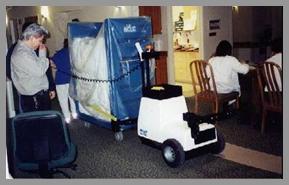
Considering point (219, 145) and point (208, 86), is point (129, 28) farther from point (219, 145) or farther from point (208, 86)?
point (219, 145)

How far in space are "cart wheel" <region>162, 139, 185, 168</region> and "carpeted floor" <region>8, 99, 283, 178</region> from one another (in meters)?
0.08

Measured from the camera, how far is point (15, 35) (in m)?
7.96

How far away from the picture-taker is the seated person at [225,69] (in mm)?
4293

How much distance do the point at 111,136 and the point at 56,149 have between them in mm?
1644

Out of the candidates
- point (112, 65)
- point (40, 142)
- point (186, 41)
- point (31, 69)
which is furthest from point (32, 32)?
point (186, 41)

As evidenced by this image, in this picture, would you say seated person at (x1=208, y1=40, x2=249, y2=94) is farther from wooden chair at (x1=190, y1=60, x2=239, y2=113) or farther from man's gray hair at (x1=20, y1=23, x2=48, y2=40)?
man's gray hair at (x1=20, y1=23, x2=48, y2=40)

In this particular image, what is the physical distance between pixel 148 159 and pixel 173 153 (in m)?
0.38

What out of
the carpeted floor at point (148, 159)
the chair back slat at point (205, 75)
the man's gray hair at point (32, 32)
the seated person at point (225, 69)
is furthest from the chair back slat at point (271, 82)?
the man's gray hair at point (32, 32)

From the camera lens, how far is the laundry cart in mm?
3955

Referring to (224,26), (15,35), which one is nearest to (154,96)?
(224,26)

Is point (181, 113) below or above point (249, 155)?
above

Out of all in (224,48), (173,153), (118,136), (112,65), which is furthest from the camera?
(224,48)

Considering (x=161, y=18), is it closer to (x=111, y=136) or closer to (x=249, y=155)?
(x=111, y=136)

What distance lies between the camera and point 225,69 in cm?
432
